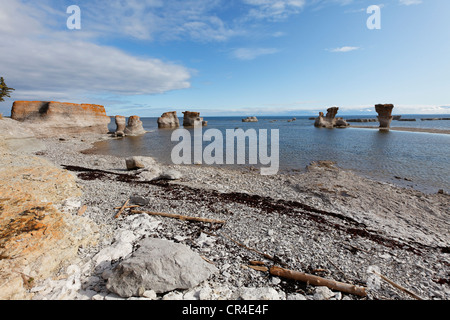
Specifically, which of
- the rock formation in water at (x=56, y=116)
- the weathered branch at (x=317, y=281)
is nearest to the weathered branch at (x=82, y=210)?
the weathered branch at (x=317, y=281)

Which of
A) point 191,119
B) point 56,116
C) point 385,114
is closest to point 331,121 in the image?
point 385,114

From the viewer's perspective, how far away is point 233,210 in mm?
9336

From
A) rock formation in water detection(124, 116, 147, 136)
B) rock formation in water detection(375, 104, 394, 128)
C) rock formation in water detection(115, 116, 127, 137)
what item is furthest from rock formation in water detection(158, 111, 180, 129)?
rock formation in water detection(375, 104, 394, 128)

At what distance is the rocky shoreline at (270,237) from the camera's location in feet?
15.7

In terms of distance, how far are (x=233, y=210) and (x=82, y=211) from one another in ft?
20.7

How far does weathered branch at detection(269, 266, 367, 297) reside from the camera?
4.73 m

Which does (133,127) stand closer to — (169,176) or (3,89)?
(3,89)

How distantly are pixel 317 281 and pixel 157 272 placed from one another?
393 cm

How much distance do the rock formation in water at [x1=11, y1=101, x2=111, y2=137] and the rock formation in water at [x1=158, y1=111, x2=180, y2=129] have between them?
35325 millimetres

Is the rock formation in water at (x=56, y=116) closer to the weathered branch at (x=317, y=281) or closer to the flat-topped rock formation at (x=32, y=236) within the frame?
the flat-topped rock formation at (x=32, y=236)

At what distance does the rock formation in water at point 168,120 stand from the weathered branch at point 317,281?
82.2 metres

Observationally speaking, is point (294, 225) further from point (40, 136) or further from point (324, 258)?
point (40, 136)
